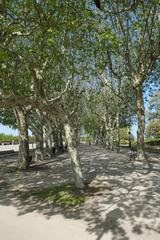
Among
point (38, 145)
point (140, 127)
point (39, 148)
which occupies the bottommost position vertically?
point (39, 148)

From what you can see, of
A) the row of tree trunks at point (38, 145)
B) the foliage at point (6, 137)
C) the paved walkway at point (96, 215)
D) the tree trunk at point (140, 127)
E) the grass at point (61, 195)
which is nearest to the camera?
the paved walkway at point (96, 215)

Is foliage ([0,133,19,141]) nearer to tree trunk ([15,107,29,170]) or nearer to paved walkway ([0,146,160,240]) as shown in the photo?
tree trunk ([15,107,29,170])

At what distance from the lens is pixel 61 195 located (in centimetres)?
1359

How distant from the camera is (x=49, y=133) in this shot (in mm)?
38469

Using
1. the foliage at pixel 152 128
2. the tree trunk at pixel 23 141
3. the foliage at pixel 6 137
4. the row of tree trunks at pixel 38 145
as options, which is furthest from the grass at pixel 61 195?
the foliage at pixel 6 137

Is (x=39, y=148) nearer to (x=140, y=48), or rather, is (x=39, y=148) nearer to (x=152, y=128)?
(x=140, y=48)

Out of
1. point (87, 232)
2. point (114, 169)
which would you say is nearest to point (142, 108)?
point (114, 169)

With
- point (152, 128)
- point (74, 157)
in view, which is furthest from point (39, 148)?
point (152, 128)

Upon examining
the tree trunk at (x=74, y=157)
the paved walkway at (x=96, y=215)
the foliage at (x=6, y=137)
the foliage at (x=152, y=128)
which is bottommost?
the paved walkway at (x=96, y=215)

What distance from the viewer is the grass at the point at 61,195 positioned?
1270cm

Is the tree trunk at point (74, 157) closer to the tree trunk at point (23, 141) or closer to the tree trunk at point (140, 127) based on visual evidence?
the tree trunk at point (23, 141)

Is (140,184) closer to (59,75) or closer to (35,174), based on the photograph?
(35,174)

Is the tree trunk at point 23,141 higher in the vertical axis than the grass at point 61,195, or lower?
higher

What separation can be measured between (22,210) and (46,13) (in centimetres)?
711
